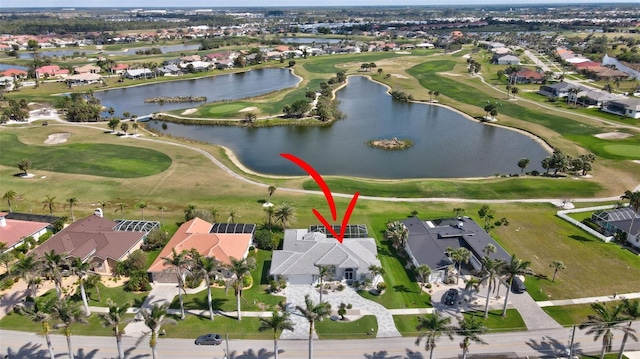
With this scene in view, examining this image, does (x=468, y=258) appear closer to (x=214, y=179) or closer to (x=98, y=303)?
(x=98, y=303)

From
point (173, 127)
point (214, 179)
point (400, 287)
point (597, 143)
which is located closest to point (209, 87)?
point (173, 127)

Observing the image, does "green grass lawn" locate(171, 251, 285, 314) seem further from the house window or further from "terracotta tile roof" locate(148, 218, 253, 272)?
the house window

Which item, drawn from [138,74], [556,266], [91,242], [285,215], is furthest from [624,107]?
[138,74]

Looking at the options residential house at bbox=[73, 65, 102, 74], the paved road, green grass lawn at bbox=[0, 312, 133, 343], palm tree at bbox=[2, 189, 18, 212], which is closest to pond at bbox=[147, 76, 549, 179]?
palm tree at bbox=[2, 189, 18, 212]

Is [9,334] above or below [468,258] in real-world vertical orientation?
below

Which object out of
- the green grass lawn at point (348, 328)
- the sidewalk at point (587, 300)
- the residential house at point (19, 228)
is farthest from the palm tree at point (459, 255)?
the residential house at point (19, 228)

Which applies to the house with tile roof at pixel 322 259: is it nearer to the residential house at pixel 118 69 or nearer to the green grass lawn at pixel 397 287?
the green grass lawn at pixel 397 287
